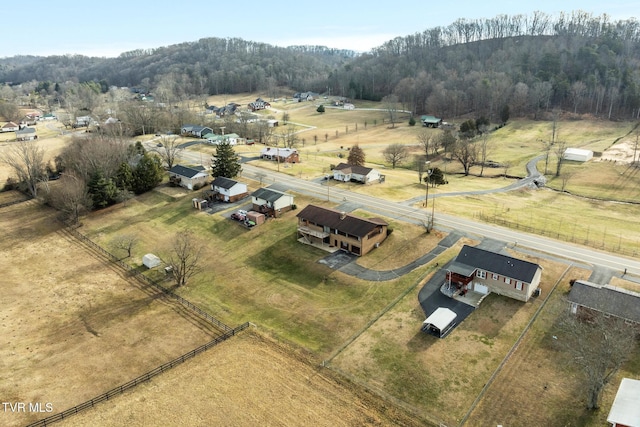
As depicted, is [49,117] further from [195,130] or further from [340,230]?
[340,230]

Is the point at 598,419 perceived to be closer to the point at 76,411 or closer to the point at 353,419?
the point at 353,419

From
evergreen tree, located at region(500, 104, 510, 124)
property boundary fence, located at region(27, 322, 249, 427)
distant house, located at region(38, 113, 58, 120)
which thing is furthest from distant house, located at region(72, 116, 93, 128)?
evergreen tree, located at region(500, 104, 510, 124)

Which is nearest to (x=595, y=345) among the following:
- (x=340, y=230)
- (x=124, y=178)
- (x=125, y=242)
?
(x=340, y=230)

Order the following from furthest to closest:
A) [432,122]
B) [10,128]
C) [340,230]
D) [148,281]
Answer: [10,128]
[432,122]
[340,230]
[148,281]

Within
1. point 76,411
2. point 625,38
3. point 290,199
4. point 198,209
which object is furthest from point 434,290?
point 625,38

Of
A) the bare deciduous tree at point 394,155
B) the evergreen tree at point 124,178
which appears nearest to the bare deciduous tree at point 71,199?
the evergreen tree at point 124,178

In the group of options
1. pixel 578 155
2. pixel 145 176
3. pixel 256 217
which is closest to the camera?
pixel 256 217
